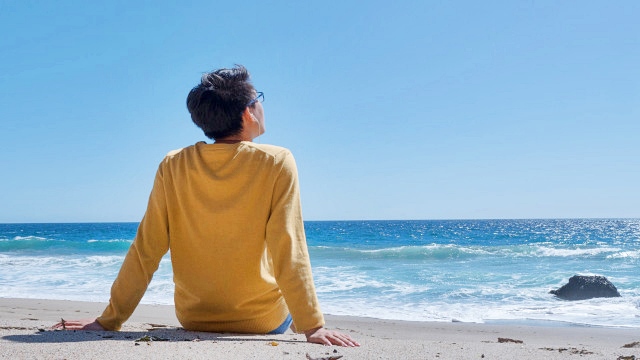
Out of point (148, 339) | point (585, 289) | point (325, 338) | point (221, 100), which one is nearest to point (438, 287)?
point (585, 289)

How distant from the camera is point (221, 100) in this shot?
2.30 meters

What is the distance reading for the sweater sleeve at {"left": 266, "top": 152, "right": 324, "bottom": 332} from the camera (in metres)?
2.24

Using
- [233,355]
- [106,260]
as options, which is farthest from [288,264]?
[106,260]

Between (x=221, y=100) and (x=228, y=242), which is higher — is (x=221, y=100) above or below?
above

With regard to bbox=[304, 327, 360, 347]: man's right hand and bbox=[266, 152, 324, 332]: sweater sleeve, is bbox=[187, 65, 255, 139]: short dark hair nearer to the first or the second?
bbox=[266, 152, 324, 332]: sweater sleeve

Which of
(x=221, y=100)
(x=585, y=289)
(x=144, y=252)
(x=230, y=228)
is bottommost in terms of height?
(x=585, y=289)

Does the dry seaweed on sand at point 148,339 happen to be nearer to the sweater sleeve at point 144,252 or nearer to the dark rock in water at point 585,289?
the sweater sleeve at point 144,252

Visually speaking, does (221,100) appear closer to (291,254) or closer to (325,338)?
(291,254)

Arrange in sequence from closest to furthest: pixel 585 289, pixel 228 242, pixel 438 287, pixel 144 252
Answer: pixel 228 242, pixel 144 252, pixel 585 289, pixel 438 287

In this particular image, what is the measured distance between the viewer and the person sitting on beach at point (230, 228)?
89.6 inches

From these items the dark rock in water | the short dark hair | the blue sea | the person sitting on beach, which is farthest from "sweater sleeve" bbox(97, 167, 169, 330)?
the dark rock in water

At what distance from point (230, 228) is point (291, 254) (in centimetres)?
29

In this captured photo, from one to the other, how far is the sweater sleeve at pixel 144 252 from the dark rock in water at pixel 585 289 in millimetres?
9550

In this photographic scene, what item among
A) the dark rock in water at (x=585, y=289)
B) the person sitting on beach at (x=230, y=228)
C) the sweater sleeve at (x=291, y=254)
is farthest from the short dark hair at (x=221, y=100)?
the dark rock in water at (x=585, y=289)
